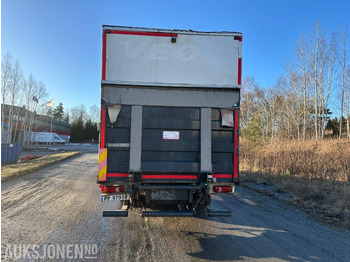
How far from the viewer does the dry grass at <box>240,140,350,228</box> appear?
20.2 ft

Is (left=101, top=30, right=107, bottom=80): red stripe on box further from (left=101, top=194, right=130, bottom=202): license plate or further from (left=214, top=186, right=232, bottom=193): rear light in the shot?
(left=214, top=186, right=232, bottom=193): rear light

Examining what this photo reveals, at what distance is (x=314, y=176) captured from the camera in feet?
31.9

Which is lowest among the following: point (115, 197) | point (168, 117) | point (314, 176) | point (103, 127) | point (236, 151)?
point (314, 176)

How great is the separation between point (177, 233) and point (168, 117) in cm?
228

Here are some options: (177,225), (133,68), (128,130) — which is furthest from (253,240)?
(133,68)

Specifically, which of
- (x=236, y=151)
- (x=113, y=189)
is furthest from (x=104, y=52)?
(x=236, y=151)

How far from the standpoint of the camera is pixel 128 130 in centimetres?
408

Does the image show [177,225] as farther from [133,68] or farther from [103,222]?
[133,68]

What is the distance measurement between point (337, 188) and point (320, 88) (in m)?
20.6

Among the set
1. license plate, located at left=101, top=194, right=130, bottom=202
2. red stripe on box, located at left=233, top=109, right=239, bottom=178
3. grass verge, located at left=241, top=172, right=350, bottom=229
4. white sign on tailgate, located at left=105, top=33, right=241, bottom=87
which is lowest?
grass verge, located at left=241, top=172, right=350, bottom=229

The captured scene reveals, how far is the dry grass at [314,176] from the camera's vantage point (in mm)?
6152

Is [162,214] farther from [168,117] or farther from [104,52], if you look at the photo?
[104,52]

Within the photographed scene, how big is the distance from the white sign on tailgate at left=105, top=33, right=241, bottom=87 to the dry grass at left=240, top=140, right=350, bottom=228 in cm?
450

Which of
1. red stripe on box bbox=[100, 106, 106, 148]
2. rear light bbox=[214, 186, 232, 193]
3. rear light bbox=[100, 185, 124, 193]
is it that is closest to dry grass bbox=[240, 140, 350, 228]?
rear light bbox=[214, 186, 232, 193]
